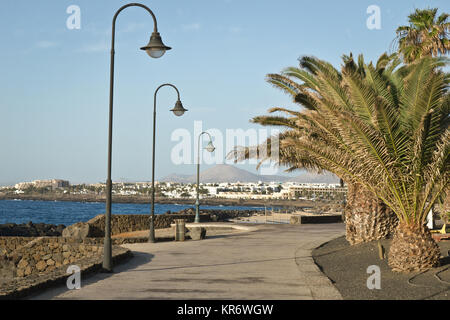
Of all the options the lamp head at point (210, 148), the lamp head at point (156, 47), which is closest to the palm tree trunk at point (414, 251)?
the lamp head at point (156, 47)

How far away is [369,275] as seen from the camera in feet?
41.8

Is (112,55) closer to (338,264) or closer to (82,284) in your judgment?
(82,284)

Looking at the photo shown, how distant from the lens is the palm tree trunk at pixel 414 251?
1260 centimetres

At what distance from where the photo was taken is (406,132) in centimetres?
1321

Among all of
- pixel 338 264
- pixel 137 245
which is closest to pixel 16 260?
pixel 137 245

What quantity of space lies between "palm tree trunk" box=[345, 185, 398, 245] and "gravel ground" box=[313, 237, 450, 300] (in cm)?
39

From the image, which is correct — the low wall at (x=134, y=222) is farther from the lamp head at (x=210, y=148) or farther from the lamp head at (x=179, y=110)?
the lamp head at (x=179, y=110)

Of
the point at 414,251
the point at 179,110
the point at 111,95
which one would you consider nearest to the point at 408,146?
the point at 414,251

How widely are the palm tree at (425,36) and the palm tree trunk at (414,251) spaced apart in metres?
→ 15.1

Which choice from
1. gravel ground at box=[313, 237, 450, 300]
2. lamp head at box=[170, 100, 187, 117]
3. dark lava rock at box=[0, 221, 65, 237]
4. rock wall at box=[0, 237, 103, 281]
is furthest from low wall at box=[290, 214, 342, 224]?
dark lava rock at box=[0, 221, 65, 237]

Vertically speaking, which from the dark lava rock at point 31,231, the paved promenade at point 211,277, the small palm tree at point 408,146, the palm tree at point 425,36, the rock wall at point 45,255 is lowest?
the dark lava rock at point 31,231
